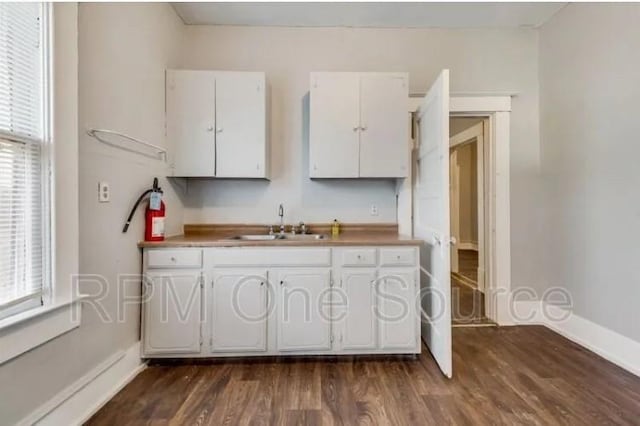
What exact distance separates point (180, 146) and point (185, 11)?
1.17 meters

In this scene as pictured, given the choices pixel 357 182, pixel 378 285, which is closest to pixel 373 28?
pixel 357 182

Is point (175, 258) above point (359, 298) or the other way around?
above

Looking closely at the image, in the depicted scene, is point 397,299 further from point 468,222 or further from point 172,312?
point 468,222

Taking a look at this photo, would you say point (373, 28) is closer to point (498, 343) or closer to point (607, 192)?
point (607, 192)

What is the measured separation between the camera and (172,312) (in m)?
2.32

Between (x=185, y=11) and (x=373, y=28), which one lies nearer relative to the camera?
(x=185, y=11)

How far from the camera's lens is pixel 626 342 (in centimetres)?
227

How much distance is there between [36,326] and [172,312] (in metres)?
0.93

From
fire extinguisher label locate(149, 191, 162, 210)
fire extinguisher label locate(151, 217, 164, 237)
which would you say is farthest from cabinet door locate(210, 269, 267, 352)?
fire extinguisher label locate(149, 191, 162, 210)

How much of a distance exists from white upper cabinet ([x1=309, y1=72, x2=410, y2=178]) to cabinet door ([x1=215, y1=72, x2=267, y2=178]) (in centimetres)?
43

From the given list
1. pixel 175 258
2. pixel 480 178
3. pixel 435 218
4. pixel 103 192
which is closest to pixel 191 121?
pixel 103 192

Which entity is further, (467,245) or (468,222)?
(468,222)

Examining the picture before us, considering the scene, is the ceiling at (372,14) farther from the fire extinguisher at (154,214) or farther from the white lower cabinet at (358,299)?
the white lower cabinet at (358,299)

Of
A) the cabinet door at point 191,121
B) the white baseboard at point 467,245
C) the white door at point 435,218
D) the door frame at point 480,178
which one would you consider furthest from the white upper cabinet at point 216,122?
the white baseboard at point 467,245
